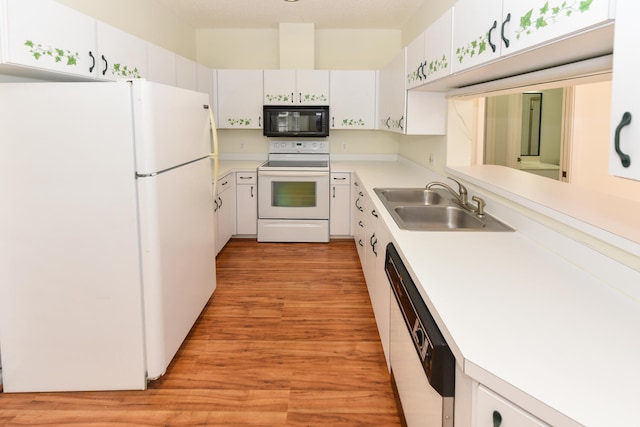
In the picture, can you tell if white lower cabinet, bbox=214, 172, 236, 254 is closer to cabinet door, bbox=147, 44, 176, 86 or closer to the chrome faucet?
cabinet door, bbox=147, 44, 176, 86

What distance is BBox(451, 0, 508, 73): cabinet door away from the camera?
1.75 meters

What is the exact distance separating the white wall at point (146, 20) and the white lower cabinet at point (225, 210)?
1412 mm

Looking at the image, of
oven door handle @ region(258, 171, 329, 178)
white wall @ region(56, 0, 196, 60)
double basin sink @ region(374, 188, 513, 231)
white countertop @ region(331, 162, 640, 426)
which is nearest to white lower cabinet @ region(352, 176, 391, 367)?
double basin sink @ region(374, 188, 513, 231)

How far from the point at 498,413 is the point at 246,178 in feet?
Answer: 14.5

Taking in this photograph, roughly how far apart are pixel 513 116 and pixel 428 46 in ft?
10.3

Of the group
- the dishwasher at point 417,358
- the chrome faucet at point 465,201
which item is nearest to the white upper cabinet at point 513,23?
the chrome faucet at point 465,201

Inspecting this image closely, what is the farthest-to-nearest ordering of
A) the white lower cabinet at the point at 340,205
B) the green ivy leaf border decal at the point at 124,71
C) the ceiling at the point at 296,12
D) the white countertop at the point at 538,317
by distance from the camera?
the white lower cabinet at the point at 340,205 < the ceiling at the point at 296,12 < the green ivy leaf border decal at the point at 124,71 < the white countertop at the point at 538,317

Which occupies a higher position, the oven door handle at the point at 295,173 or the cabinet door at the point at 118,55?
the cabinet door at the point at 118,55

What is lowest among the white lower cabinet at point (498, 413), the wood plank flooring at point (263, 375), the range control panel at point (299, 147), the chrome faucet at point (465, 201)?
the wood plank flooring at point (263, 375)

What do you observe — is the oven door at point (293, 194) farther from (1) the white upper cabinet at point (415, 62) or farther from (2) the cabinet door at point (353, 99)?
(1) the white upper cabinet at point (415, 62)

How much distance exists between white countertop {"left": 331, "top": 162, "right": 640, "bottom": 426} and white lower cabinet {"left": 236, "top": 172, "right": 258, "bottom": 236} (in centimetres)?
326

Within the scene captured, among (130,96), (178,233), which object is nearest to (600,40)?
(130,96)

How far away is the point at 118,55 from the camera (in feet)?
9.60

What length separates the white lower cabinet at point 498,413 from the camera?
958 mm
